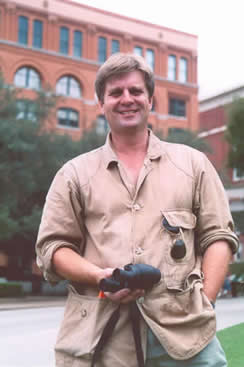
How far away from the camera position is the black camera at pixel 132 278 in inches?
87.7

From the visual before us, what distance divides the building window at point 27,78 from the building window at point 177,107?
11.6m

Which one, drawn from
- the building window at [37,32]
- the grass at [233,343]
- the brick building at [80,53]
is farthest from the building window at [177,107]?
the grass at [233,343]

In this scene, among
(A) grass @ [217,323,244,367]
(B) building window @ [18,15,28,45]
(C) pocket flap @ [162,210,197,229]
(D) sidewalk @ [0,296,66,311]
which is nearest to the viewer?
(C) pocket flap @ [162,210,197,229]

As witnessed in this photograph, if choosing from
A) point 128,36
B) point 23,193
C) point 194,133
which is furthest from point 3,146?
point 128,36

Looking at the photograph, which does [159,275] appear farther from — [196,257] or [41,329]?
[41,329]

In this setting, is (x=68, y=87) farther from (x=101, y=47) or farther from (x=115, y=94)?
(x=115, y=94)

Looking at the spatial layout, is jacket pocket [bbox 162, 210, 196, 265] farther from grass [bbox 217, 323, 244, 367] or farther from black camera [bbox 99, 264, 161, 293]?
grass [bbox 217, 323, 244, 367]

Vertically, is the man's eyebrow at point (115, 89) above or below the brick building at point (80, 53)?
below

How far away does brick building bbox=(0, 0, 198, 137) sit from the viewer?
40.0 meters

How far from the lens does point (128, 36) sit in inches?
1751

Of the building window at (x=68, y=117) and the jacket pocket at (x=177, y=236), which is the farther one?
the building window at (x=68, y=117)

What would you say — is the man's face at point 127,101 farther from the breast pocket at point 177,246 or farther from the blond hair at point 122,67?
the breast pocket at point 177,246

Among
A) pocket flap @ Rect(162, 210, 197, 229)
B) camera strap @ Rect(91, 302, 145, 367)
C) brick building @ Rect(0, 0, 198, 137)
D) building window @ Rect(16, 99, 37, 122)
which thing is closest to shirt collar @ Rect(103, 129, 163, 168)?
pocket flap @ Rect(162, 210, 197, 229)

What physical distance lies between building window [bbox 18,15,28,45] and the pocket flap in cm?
3969
